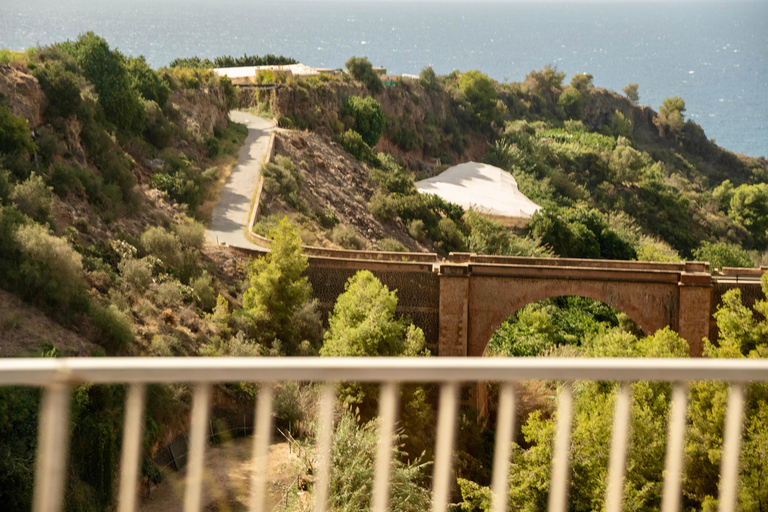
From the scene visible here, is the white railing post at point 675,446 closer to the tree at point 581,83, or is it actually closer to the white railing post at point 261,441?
the white railing post at point 261,441

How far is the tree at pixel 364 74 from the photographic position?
46.2 meters

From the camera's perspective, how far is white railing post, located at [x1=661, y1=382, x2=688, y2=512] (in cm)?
295

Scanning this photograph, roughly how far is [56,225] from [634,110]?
6573 cm

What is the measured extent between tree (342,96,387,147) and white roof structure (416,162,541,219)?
12.9 ft

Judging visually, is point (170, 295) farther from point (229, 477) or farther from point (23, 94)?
point (229, 477)

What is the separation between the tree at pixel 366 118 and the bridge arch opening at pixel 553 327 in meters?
17.3

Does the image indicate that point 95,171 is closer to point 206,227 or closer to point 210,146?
point 206,227

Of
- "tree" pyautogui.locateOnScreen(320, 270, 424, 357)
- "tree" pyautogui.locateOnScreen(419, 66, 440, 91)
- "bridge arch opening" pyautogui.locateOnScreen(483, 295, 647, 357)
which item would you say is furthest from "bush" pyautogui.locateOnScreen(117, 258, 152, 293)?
"tree" pyautogui.locateOnScreen(419, 66, 440, 91)

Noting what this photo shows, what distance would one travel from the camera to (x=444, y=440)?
9.62ft

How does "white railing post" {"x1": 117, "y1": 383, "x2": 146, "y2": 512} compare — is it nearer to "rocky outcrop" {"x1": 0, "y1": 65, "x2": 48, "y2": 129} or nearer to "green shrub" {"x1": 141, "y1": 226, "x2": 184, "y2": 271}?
"green shrub" {"x1": 141, "y1": 226, "x2": 184, "y2": 271}

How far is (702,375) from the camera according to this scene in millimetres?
2838

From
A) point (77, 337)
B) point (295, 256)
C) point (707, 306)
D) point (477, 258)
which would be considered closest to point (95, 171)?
point (295, 256)

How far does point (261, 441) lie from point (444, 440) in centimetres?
75

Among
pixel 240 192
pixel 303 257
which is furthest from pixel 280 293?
pixel 240 192
